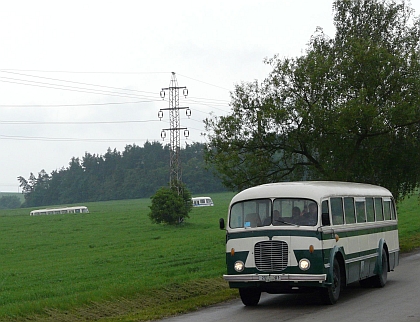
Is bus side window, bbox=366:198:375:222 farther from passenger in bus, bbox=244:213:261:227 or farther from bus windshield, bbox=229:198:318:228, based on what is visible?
passenger in bus, bbox=244:213:261:227

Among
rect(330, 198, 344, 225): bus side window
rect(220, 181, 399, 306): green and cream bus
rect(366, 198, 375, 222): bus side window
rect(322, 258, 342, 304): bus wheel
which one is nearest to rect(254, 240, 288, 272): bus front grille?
rect(220, 181, 399, 306): green and cream bus

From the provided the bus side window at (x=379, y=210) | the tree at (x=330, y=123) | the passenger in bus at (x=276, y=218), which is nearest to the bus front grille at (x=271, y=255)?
the passenger in bus at (x=276, y=218)

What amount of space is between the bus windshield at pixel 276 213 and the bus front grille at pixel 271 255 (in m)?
0.50

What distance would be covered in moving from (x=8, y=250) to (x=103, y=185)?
5148 inches

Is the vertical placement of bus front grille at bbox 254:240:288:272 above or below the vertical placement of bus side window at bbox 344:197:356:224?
below

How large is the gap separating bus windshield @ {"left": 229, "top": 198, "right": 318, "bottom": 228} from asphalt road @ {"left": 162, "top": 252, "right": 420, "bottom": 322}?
182 cm

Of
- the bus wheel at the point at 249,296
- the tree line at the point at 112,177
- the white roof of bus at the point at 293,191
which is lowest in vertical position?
the bus wheel at the point at 249,296

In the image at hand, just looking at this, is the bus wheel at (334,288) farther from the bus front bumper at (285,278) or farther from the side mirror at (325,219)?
the side mirror at (325,219)

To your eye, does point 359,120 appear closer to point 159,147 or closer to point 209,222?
point 209,222

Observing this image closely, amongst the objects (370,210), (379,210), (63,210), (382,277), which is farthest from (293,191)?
(63,210)

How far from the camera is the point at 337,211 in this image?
17109 mm

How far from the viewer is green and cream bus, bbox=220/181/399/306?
1555 cm

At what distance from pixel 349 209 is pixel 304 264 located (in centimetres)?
298

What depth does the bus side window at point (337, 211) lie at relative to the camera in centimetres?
1683
